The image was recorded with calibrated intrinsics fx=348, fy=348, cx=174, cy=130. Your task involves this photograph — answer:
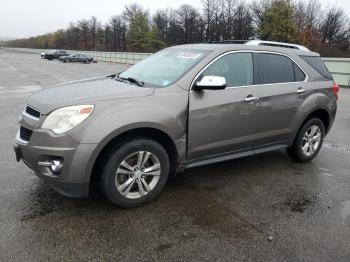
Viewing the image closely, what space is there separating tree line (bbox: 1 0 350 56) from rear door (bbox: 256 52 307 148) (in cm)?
4599

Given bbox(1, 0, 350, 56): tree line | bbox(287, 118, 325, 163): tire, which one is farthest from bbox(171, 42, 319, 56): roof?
bbox(1, 0, 350, 56): tree line

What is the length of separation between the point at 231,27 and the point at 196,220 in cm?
6696

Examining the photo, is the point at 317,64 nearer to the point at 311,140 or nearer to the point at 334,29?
the point at 311,140

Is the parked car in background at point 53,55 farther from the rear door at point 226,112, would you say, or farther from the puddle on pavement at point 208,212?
the puddle on pavement at point 208,212

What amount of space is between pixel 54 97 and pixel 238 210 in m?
2.30

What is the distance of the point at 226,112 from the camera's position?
4.12 meters

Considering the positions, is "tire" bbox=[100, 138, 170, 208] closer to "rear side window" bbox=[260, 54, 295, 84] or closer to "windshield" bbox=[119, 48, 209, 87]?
"windshield" bbox=[119, 48, 209, 87]

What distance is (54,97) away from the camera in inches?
142

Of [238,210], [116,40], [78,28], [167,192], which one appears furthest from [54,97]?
[78,28]

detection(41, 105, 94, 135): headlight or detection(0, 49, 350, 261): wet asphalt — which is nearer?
detection(0, 49, 350, 261): wet asphalt

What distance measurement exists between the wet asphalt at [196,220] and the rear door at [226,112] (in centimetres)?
57

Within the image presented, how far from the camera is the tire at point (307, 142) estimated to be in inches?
206

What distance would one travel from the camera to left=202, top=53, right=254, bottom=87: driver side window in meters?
4.17

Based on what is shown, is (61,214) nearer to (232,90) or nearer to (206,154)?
(206,154)
